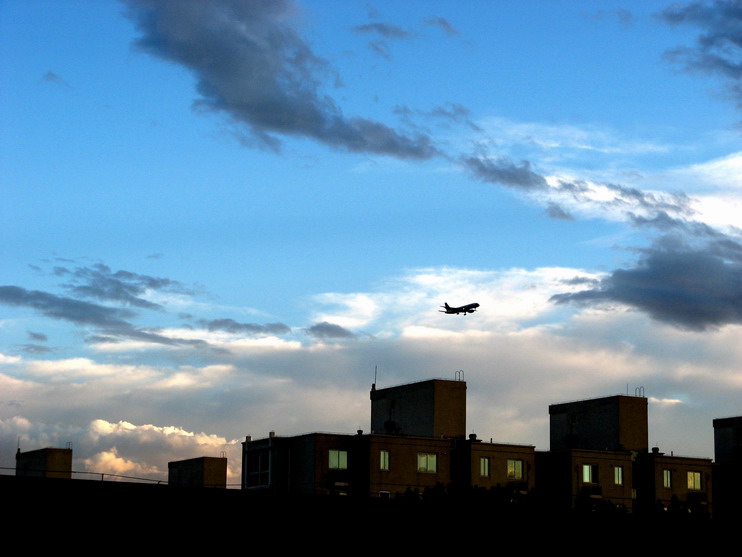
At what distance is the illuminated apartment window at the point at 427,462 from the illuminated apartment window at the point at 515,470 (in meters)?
6.49

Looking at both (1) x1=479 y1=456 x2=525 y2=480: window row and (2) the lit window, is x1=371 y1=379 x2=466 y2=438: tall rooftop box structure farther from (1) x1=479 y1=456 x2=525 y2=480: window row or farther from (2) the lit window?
(2) the lit window

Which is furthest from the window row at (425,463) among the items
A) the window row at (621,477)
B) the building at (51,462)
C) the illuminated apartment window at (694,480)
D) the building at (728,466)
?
the building at (51,462)

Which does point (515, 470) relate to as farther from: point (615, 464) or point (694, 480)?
point (694, 480)

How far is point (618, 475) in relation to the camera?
99312mm

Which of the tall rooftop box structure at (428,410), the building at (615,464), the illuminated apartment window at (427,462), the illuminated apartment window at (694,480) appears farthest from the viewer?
the illuminated apartment window at (694,480)

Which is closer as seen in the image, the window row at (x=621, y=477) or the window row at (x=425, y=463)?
the window row at (x=425, y=463)

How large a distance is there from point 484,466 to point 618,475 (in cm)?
1390

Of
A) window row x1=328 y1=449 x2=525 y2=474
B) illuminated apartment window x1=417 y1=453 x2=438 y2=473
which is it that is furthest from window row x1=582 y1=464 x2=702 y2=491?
illuminated apartment window x1=417 y1=453 x2=438 y2=473

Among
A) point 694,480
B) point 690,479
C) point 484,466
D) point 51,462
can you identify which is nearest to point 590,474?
point 484,466

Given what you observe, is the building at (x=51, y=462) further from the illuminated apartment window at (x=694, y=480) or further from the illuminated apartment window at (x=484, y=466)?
the illuminated apartment window at (x=694, y=480)

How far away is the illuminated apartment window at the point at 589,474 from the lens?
97625mm

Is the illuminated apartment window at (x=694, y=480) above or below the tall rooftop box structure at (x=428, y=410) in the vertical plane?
below

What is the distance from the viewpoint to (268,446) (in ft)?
308

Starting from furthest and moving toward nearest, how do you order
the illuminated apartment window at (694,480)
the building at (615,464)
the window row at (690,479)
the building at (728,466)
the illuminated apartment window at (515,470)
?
the building at (728,466) < the illuminated apartment window at (694,480) < the window row at (690,479) < the building at (615,464) < the illuminated apartment window at (515,470)
